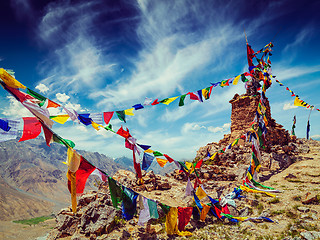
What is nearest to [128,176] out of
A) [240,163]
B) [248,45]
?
[240,163]

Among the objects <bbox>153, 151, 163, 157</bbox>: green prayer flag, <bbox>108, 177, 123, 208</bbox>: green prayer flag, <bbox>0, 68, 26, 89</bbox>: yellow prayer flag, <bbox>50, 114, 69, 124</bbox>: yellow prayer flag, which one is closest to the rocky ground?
<bbox>108, 177, 123, 208</bbox>: green prayer flag

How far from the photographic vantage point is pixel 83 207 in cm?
927

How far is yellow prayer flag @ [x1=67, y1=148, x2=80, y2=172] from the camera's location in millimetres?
4980

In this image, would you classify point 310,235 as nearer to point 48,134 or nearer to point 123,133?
point 123,133

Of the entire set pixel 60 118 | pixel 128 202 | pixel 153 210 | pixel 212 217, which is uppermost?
pixel 60 118

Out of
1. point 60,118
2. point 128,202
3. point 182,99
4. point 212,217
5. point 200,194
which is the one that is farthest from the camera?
point 182,99

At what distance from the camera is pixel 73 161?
504 cm

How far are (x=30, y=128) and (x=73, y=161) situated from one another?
148cm

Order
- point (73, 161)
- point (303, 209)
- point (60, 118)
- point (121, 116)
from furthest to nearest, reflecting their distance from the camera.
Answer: point (121, 116) < point (303, 209) < point (60, 118) < point (73, 161)

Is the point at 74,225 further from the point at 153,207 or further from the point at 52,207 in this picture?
the point at 52,207

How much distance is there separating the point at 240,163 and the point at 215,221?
880cm

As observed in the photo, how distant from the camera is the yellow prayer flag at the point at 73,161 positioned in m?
4.98

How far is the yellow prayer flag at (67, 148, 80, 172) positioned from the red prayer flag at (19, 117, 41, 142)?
3.49ft

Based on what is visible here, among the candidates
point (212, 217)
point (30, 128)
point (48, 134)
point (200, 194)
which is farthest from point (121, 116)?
point (212, 217)
